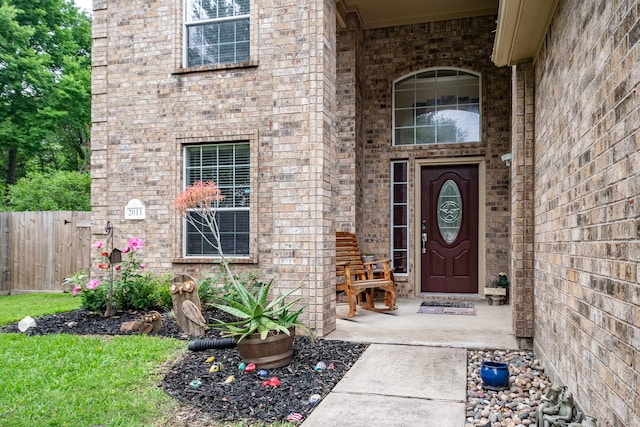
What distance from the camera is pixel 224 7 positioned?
6977 mm

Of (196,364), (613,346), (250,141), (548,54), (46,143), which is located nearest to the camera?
(613,346)

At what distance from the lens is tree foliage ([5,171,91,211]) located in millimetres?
13031

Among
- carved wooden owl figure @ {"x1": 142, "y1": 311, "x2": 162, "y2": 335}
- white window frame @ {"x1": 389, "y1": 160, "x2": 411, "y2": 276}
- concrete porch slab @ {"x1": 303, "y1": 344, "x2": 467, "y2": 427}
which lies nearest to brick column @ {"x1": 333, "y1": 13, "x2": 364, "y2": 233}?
white window frame @ {"x1": 389, "y1": 160, "x2": 411, "y2": 276}

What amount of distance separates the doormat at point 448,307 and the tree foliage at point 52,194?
1045 cm

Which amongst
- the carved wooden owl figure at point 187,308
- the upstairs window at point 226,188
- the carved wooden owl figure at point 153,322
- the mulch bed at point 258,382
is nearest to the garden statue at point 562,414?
the mulch bed at point 258,382

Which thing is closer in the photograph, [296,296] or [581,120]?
[581,120]

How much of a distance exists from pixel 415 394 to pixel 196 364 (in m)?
1.86

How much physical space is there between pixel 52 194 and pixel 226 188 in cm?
867

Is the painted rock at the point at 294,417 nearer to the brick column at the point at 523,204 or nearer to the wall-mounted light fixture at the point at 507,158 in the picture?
the brick column at the point at 523,204

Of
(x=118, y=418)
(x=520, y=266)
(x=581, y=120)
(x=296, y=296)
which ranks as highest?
(x=581, y=120)

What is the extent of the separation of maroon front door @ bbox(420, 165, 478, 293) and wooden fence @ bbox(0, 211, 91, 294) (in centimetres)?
636

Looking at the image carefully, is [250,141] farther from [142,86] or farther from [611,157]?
[611,157]

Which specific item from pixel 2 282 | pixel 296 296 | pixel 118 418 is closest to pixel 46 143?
pixel 2 282

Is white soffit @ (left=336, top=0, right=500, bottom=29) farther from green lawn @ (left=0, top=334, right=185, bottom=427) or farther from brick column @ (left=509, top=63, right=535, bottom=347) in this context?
green lawn @ (left=0, top=334, right=185, bottom=427)
